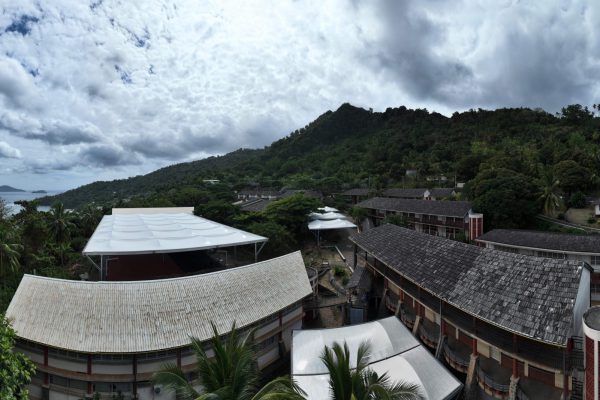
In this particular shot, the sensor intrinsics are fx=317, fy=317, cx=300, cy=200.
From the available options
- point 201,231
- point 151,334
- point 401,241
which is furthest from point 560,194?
point 151,334

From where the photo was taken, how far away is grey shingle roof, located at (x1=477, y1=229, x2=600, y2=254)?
960 inches

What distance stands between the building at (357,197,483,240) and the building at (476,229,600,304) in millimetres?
4200

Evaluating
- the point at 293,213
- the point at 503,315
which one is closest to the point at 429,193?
the point at 293,213

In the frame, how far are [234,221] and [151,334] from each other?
2577 centimetres

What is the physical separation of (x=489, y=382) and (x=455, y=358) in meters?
1.85

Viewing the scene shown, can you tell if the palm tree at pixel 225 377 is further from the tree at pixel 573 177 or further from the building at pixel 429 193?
the building at pixel 429 193

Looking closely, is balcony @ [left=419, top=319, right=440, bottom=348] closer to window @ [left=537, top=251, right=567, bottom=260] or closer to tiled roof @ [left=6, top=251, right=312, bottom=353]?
tiled roof @ [left=6, top=251, right=312, bottom=353]

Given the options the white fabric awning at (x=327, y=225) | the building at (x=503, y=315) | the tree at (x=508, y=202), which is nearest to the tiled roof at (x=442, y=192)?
the tree at (x=508, y=202)

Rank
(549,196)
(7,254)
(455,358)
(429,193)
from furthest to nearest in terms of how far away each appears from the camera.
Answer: (429,193) → (549,196) → (7,254) → (455,358)

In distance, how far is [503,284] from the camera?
12453 mm

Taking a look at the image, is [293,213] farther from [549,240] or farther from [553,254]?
[553,254]

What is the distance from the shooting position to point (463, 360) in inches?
551

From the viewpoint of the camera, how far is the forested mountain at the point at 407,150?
175 feet

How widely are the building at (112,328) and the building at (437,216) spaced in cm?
2928
